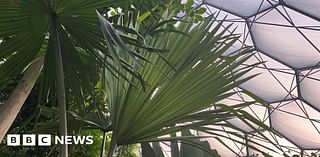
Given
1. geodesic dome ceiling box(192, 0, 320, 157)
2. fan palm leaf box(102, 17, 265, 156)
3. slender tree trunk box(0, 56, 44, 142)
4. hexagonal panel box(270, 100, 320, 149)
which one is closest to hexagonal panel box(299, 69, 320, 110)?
geodesic dome ceiling box(192, 0, 320, 157)

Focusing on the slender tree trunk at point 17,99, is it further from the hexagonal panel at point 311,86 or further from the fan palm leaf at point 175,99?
the hexagonal panel at point 311,86

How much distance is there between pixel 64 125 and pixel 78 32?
0.38m

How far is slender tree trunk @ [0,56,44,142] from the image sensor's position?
1.89 meters

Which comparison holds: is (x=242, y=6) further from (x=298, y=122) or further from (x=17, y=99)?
(x=17, y=99)

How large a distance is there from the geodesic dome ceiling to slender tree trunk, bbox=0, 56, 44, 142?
8.51 meters

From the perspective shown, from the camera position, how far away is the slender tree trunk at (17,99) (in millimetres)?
1892

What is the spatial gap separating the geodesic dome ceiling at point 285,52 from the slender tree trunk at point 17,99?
851cm

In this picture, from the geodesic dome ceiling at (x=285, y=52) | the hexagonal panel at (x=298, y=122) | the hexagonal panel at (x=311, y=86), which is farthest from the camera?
the hexagonal panel at (x=298, y=122)

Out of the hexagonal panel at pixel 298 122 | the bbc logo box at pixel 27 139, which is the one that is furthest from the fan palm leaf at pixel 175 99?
the hexagonal panel at pixel 298 122

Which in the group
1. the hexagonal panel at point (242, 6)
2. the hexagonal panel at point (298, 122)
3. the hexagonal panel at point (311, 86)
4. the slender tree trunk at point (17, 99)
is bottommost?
the hexagonal panel at point (298, 122)

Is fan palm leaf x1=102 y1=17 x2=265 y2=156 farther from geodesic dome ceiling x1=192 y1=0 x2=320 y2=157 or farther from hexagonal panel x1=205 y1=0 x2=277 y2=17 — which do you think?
hexagonal panel x1=205 y1=0 x2=277 y2=17

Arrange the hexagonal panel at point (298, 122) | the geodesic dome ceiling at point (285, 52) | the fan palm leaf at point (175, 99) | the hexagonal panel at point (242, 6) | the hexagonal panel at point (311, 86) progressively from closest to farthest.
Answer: the fan palm leaf at point (175, 99)
the geodesic dome ceiling at point (285, 52)
the hexagonal panel at point (242, 6)
the hexagonal panel at point (311, 86)
the hexagonal panel at point (298, 122)

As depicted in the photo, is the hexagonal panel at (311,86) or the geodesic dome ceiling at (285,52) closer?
the geodesic dome ceiling at (285,52)

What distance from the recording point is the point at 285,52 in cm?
1330
